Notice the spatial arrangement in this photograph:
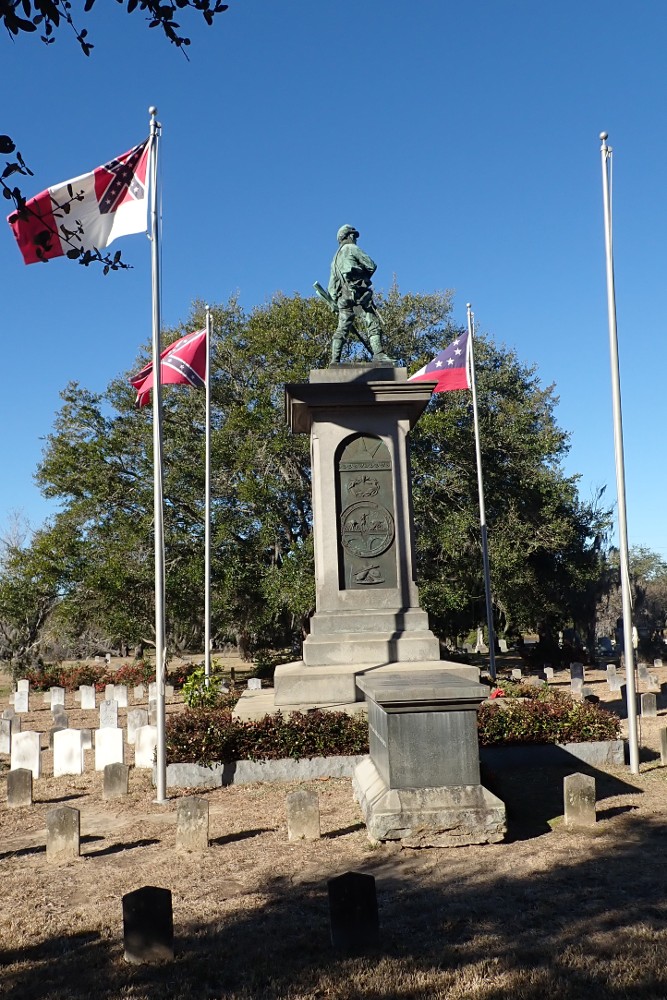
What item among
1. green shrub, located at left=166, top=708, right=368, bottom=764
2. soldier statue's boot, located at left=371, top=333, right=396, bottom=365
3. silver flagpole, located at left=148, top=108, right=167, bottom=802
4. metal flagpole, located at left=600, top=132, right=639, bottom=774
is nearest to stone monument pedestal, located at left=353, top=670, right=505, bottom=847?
green shrub, located at left=166, top=708, right=368, bottom=764

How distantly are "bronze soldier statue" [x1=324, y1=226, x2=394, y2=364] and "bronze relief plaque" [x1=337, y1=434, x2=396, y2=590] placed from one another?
6.20ft

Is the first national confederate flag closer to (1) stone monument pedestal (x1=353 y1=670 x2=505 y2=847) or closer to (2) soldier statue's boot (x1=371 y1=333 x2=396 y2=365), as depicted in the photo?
(2) soldier statue's boot (x1=371 y1=333 x2=396 y2=365)

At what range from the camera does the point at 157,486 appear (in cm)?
1034

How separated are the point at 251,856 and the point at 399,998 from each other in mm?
3179

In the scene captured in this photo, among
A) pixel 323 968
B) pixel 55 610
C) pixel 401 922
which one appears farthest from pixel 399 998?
pixel 55 610

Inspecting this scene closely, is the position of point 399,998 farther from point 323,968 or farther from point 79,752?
point 79,752

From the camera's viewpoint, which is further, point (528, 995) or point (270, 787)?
point (270, 787)

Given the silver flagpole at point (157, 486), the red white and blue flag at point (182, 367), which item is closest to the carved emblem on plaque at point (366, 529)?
the silver flagpole at point (157, 486)

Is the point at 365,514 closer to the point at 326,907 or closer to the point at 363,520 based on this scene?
the point at 363,520

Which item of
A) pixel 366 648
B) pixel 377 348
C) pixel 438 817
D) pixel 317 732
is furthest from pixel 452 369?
pixel 438 817

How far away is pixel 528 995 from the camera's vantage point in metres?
4.27

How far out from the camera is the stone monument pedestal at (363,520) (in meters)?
12.9

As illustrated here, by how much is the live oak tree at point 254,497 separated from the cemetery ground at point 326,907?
16141 mm

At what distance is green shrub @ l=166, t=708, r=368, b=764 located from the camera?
408 inches
